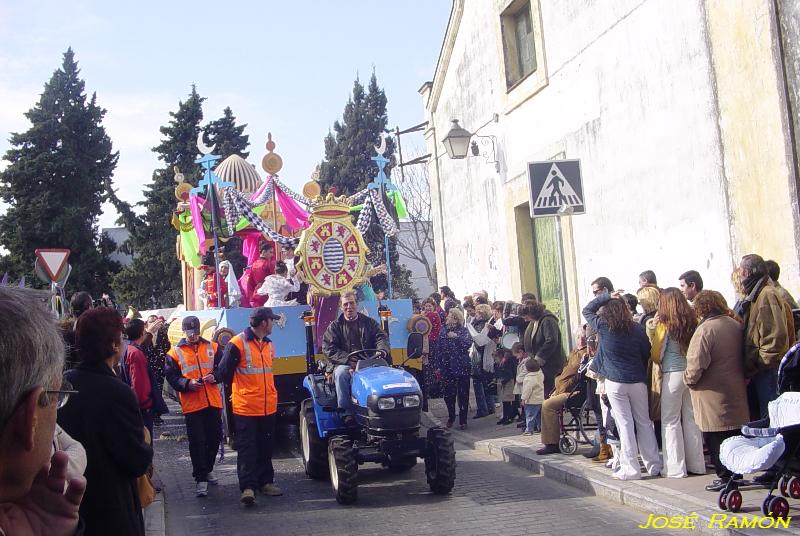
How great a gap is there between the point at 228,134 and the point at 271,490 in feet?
104

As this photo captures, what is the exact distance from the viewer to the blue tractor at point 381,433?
25.6ft

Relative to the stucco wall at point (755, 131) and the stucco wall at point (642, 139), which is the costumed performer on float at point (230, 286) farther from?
the stucco wall at point (755, 131)

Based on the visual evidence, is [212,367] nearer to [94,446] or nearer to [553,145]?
[94,446]

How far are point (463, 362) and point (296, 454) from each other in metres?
2.97

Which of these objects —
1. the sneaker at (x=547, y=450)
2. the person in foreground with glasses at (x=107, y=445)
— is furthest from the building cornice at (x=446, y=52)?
the person in foreground with glasses at (x=107, y=445)

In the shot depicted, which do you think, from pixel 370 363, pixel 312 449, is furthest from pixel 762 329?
pixel 312 449

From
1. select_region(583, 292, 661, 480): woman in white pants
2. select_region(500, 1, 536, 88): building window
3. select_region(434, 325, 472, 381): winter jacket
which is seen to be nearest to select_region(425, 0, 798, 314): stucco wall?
select_region(500, 1, 536, 88): building window

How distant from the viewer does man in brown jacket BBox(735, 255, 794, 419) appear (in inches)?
266

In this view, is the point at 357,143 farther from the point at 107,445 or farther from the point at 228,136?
the point at 107,445

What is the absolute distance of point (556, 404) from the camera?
9375 mm

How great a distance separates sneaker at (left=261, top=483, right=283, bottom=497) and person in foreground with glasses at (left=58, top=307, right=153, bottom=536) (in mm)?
4844

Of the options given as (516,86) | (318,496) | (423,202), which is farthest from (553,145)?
(423,202)

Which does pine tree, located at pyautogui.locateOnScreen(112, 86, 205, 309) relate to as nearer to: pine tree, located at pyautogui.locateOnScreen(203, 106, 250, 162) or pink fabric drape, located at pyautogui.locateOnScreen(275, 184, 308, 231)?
pine tree, located at pyautogui.locateOnScreen(203, 106, 250, 162)

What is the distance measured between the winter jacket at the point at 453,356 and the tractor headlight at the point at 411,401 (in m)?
4.40
